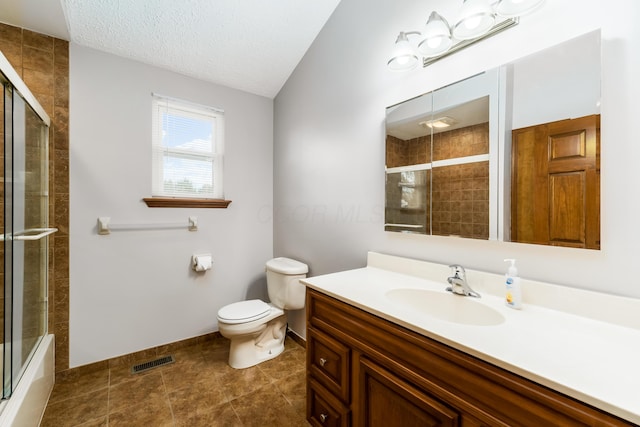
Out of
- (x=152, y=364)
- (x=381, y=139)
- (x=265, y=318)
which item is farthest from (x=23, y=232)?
(x=381, y=139)

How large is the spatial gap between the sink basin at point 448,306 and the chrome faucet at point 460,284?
2 cm

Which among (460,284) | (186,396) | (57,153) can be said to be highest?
(57,153)

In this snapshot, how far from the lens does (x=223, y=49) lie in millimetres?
2121

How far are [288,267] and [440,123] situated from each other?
1.49 meters

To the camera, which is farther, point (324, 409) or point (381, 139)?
point (381, 139)

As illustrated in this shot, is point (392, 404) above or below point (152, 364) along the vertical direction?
above

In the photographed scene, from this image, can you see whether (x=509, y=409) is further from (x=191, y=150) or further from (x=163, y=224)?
(x=191, y=150)

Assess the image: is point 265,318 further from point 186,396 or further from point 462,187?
point 462,187

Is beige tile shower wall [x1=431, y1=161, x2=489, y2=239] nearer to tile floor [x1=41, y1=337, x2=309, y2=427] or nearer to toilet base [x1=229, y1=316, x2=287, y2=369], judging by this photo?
tile floor [x1=41, y1=337, x2=309, y2=427]

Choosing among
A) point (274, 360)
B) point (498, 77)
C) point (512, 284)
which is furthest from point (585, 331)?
point (274, 360)

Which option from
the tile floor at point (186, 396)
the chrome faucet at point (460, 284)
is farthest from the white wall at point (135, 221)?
the chrome faucet at point (460, 284)

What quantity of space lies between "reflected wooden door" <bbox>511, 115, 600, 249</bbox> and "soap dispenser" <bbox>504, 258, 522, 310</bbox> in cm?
16

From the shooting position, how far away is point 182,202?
2.24 meters

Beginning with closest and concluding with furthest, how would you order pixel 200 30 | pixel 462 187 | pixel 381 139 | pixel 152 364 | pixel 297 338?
pixel 462 187 < pixel 381 139 < pixel 200 30 < pixel 152 364 < pixel 297 338
